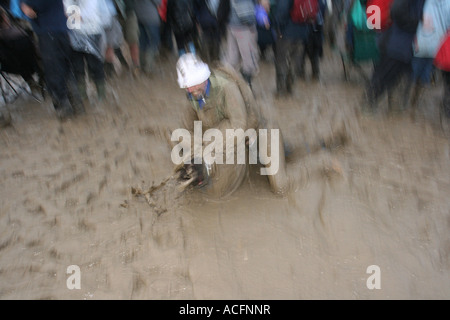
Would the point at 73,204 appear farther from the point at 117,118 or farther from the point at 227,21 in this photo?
the point at 227,21

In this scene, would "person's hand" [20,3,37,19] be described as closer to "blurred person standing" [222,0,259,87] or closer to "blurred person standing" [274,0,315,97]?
"blurred person standing" [222,0,259,87]

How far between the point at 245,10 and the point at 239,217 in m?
2.31

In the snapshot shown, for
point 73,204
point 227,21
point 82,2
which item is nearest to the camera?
point 73,204

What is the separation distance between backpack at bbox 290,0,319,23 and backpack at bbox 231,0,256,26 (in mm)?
526

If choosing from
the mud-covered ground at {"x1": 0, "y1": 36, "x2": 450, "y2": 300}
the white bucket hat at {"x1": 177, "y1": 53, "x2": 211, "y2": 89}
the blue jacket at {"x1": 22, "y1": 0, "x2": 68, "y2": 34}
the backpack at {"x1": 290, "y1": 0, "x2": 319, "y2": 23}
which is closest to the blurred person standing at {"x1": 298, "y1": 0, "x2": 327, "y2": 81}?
the backpack at {"x1": 290, "y1": 0, "x2": 319, "y2": 23}

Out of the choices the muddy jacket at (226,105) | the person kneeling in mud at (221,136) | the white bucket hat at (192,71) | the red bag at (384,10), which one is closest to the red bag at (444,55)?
the red bag at (384,10)

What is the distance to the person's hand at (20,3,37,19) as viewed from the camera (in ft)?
12.2

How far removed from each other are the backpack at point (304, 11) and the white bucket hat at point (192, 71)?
2205 millimetres

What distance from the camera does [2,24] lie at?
3.93 meters

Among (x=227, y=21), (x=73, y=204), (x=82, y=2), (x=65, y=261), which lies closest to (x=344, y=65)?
(x=227, y=21)

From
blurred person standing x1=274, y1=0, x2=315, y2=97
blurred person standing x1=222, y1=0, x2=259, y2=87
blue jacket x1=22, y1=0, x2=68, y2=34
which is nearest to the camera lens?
blue jacket x1=22, y1=0, x2=68, y2=34

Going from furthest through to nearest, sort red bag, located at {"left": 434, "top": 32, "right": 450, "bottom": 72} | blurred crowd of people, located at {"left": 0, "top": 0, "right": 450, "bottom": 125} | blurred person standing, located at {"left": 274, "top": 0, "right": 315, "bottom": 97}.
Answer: blurred person standing, located at {"left": 274, "top": 0, "right": 315, "bottom": 97}
blurred crowd of people, located at {"left": 0, "top": 0, "right": 450, "bottom": 125}
red bag, located at {"left": 434, "top": 32, "right": 450, "bottom": 72}

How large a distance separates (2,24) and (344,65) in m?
3.93

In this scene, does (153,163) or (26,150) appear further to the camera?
(26,150)
